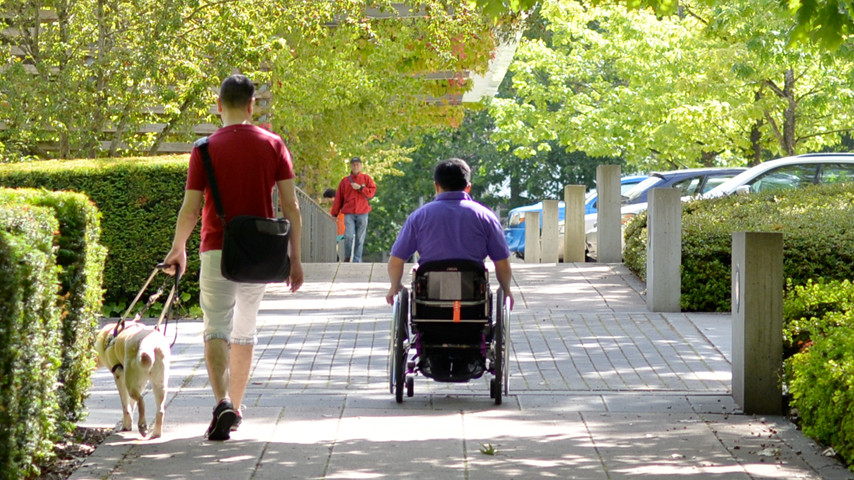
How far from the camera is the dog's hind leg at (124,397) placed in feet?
22.0

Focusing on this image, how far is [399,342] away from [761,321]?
2062 millimetres

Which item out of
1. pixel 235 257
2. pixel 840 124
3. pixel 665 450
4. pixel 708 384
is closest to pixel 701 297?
pixel 708 384

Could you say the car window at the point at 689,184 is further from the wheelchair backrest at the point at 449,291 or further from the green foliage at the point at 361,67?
the wheelchair backrest at the point at 449,291

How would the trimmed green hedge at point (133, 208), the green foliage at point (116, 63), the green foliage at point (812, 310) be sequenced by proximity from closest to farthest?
1. the green foliage at point (812, 310)
2. the trimmed green hedge at point (133, 208)
3. the green foliage at point (116, 63)

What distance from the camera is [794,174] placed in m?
20.6

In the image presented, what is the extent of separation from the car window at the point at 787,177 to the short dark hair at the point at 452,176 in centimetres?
1320

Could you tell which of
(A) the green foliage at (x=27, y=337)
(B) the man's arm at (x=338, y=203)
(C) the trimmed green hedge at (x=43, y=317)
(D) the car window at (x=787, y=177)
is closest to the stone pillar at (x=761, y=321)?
(C) the trimmed green hedge at (x=43, y=317)

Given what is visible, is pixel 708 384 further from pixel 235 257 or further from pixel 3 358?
pixel 3 358

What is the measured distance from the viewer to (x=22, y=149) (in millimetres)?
16641

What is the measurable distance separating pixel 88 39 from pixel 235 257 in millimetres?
9880

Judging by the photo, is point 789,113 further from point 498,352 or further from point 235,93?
point 235,93

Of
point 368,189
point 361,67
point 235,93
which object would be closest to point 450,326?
point 235,93

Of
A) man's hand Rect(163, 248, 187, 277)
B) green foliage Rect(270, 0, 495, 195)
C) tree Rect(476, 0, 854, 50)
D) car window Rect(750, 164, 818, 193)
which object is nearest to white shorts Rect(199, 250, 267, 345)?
man's hand Rect(163, 248, 187, 277)

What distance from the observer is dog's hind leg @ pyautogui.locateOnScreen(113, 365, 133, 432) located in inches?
265
